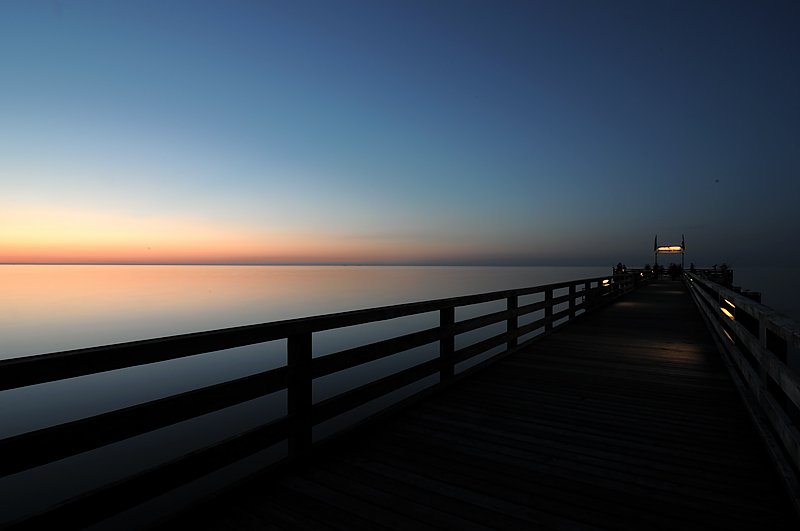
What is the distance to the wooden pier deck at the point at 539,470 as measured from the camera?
274 cm

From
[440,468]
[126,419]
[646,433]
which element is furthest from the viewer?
[646,433]

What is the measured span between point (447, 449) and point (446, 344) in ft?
6.60

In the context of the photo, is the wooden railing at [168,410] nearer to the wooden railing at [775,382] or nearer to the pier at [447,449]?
the pier at [447,449]

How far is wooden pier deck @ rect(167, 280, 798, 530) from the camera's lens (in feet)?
8.98

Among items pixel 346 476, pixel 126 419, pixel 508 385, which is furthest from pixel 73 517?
pixel 508 385

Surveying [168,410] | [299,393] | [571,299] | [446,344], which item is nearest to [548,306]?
[571,299]

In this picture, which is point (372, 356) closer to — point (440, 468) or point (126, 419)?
point (440, 468)

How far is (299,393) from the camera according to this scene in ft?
11.4

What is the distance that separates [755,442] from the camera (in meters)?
3.92

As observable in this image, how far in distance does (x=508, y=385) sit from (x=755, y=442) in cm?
257

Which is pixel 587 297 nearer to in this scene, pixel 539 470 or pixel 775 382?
pixel 775 382

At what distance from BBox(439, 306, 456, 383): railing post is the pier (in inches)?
1.2

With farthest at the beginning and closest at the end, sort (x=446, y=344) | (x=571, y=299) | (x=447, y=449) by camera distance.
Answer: (x=571, y=299), (x=446, y=344), (x=447, y=449)

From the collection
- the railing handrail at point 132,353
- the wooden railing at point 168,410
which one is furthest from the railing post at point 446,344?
the railing handrail at point 132,353
